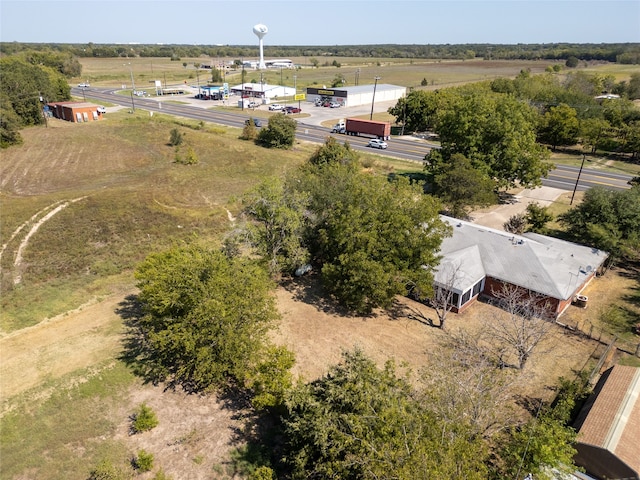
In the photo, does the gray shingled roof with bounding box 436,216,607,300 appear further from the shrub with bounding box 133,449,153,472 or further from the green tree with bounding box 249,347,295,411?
the shrub with bounding box 133,449,153,472

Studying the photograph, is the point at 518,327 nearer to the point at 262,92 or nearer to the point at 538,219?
the point at 538,219

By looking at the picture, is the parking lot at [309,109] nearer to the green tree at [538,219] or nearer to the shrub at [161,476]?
the green tree at [538,219]

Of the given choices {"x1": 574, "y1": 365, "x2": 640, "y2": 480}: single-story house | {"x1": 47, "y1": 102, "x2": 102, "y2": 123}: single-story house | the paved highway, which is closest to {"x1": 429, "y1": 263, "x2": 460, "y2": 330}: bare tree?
{"x1": 574, "y1": 365, "x2": 640, "y2": 480}: single-story house

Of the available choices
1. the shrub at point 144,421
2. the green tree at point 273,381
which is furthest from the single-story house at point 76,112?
the green tree at point 273,381

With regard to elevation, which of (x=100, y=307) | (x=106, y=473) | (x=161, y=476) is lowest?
(x=100, y=307)

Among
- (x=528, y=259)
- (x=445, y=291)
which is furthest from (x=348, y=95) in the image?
(x=445, y=291)
